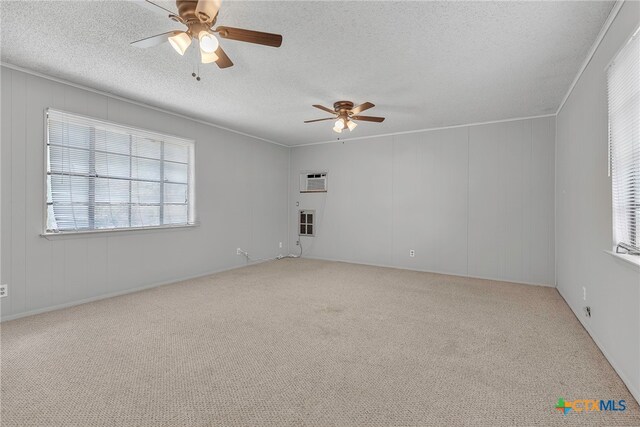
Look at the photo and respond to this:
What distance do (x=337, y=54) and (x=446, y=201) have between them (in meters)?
3.51

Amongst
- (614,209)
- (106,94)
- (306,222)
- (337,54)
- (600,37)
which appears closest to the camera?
(614,209)

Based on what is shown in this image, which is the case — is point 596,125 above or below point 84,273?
above

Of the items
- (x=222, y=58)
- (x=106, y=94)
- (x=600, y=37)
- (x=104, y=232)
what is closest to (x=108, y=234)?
(x=104, y=232)

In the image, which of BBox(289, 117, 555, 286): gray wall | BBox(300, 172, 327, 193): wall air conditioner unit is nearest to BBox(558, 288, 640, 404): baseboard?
BBox(289, 117, 555, 286): gray wall

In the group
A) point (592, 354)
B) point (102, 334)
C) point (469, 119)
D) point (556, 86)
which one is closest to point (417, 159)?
point (469, 119)

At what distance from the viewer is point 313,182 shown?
6.80 metres

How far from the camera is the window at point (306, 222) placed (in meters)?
6.84

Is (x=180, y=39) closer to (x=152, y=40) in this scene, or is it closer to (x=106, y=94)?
(x=152, y=40)

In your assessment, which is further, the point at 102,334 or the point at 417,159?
the point at 417,159

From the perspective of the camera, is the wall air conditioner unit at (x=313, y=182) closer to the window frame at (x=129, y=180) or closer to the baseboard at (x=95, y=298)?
the window frame at (x=129, y=180)

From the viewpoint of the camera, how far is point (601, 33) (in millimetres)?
2385

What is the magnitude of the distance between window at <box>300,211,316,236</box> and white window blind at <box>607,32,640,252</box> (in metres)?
5.17

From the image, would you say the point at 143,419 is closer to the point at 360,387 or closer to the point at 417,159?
the point at 360,387

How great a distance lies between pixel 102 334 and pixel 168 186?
2437 mm
